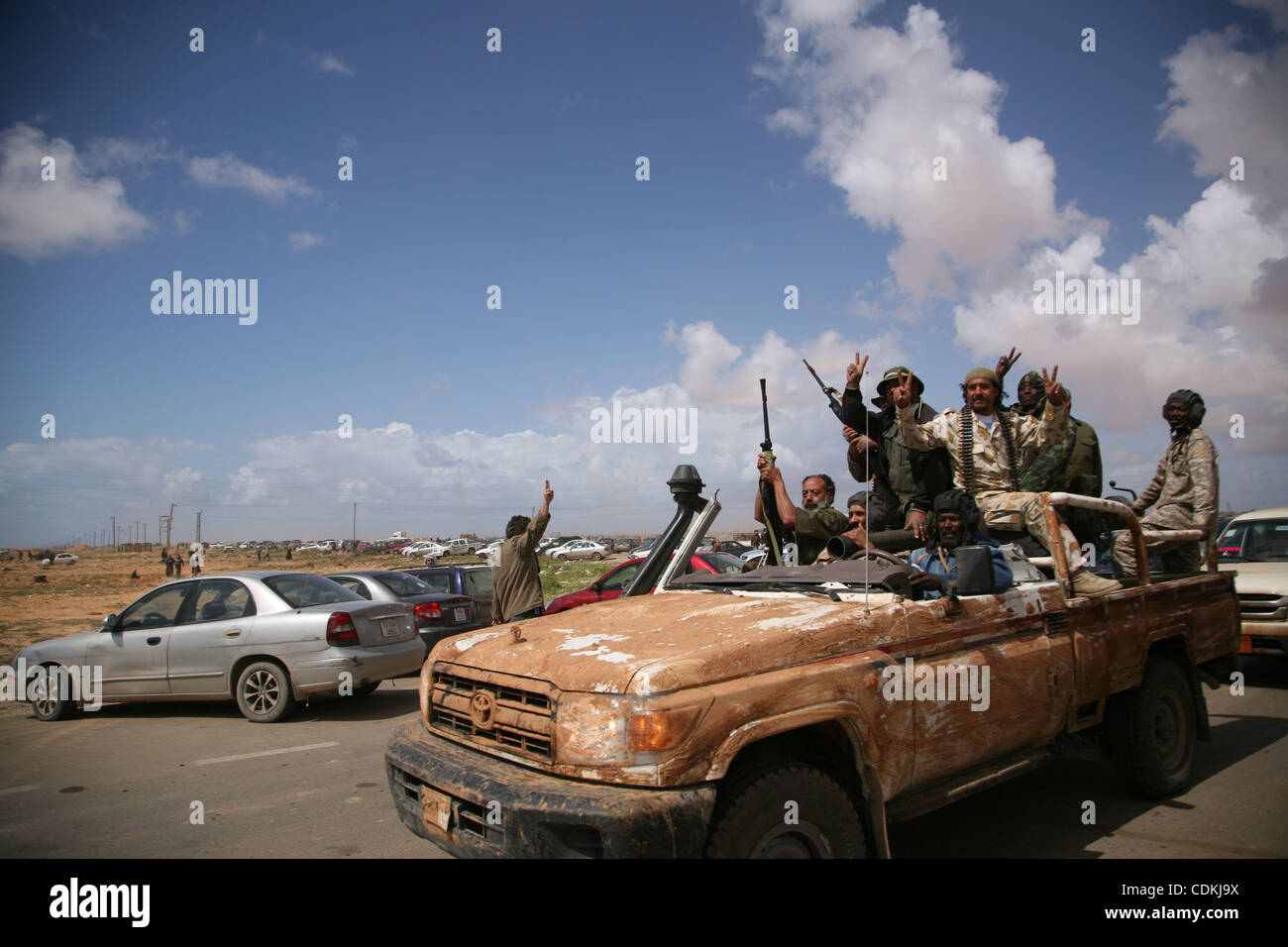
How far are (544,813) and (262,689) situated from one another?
6.32 meters

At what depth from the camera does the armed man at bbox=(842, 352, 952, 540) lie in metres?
5.16

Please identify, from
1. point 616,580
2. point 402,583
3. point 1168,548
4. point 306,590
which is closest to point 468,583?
point 402,583

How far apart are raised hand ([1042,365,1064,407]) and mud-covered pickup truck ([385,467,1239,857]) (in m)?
1.09

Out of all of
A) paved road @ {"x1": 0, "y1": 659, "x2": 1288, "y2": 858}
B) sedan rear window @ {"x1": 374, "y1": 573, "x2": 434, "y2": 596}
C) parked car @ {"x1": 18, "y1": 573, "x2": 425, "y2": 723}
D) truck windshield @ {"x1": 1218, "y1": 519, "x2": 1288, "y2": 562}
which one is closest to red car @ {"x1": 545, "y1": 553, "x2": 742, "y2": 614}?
sedan rear window @ {"x1": 374, "y1": 573, "x2": 434, "y2": 596}

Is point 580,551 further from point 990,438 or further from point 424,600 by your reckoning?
point 990,438

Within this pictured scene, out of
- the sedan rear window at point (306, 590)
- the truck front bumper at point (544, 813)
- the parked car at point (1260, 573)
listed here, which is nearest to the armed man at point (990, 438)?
the truck front bumper at point (544, 813)

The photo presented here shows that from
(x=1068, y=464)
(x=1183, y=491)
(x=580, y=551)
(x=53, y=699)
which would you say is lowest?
(x=580, y=551)

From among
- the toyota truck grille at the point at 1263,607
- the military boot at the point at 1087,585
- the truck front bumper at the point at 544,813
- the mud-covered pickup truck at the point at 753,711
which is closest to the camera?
the truck front bumper at the point at 544,813

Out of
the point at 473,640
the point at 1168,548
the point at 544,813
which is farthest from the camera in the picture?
the point at 1168,548

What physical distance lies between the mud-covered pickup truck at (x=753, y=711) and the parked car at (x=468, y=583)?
672cm

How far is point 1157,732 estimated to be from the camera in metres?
4.57

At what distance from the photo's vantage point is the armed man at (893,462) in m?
5.16

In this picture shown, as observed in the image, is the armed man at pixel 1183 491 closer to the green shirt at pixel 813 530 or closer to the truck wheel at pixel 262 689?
the green shirt at pixel 813 530

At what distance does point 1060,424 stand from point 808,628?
3400 millimetres
